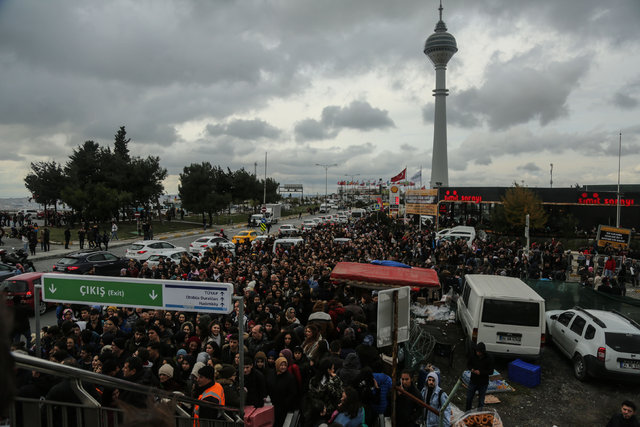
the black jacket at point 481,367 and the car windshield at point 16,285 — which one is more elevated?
the car windshield at point 16,285

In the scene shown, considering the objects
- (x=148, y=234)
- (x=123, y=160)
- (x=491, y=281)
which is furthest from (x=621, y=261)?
(x=123, y=160)

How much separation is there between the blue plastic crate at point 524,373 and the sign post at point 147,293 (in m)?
6.82

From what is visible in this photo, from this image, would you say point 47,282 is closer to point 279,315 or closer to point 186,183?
point 279,315

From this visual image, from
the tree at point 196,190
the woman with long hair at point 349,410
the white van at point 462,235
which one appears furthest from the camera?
the tree at point 196,190

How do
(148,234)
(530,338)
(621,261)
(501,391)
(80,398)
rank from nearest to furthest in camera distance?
(80,398), (501,391), (530,338), (621,261), (148,234)

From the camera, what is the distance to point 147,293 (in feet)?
14.5

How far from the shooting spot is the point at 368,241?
73.9ft

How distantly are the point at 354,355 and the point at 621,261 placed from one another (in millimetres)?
16083

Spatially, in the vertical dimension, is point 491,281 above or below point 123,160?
below

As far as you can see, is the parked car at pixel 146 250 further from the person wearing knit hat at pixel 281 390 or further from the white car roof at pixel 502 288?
the person wearing knit hat at pixel 281 390

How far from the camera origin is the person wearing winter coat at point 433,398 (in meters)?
5.42

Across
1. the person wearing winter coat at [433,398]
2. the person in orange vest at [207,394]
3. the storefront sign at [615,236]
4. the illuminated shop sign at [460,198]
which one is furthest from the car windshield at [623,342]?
the illuminated shop sign at [460,198]

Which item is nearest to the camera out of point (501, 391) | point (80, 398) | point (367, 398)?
point (80, 398)

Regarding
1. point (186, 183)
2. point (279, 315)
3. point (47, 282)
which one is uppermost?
point (186, 183)
